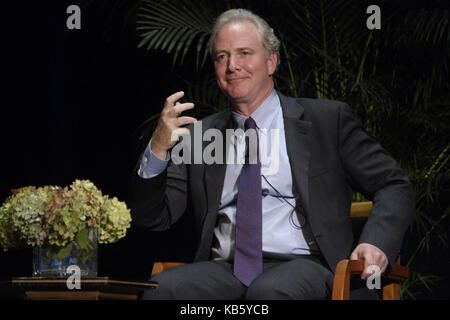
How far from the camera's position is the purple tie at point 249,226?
7.91 ft

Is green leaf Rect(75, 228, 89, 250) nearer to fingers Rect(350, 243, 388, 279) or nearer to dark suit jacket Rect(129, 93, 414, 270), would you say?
dark suit jacket Rect(129, 93, 414, 270)

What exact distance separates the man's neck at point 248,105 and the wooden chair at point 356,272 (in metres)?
0.54

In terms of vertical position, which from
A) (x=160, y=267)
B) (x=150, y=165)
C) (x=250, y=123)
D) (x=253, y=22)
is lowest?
(x=160, y=267)

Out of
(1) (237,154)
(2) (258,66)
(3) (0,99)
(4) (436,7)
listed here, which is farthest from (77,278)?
(4) (436,7)

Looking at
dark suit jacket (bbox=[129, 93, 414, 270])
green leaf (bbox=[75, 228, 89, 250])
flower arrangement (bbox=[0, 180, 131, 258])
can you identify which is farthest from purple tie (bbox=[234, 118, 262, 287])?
green leaf (bbox=[75, 228, 89, 250])

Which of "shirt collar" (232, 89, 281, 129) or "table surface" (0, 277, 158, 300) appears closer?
"table surface" (0, 277, 158, 300)

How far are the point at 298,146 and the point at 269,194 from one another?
205mm

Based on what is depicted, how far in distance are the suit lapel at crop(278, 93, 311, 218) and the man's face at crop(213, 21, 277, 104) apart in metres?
0.14

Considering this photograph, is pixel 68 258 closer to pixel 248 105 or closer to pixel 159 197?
pixel 159 197

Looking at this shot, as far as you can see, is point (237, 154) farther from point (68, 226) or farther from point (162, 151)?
point (68, 226)

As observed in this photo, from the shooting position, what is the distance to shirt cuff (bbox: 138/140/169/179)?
2498 mm

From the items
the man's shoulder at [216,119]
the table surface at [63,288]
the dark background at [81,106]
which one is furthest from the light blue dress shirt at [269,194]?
the dark background at [81,106]

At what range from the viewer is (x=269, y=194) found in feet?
8.33

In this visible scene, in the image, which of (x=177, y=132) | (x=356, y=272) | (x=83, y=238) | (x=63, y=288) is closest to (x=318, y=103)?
(x=177, y=132)
